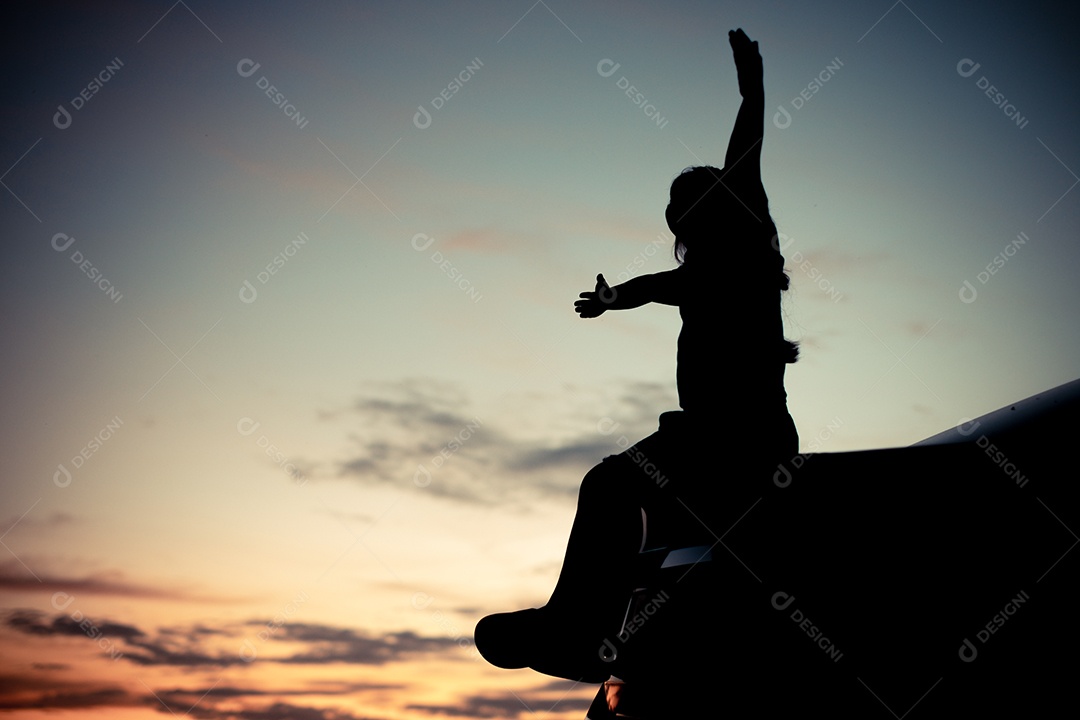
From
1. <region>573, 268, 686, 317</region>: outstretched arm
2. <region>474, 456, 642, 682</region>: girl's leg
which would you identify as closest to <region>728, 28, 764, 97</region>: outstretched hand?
<region>573, 268, 686, 317</region>: outstretched arm

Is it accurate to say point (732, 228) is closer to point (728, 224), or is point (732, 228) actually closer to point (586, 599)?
point (728, 224)

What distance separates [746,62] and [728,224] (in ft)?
1.91

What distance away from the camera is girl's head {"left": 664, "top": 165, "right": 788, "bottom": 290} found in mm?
3221

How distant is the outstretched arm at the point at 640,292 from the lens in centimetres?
327

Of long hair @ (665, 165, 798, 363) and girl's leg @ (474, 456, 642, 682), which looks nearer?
girl's leg @ (474, 456, 642, 682)

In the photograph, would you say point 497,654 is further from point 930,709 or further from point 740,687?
point 930,709

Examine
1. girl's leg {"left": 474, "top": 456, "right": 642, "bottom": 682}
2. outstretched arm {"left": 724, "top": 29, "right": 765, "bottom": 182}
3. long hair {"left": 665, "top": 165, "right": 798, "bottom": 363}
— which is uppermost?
outstretched arm {"left": 724, "top": 29, "right": 765, "bottom": 182}

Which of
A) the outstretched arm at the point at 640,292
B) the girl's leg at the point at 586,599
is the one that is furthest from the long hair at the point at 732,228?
the girl's leg at the point at 586,599

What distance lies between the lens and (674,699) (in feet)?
8.53

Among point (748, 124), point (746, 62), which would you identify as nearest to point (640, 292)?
point (748, 124)

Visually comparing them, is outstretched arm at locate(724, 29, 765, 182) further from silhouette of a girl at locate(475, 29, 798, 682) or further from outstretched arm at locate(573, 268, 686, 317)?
outstretched arm at locate(573, 268, 686, 317)

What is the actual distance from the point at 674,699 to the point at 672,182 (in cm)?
182

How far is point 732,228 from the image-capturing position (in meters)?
3.24

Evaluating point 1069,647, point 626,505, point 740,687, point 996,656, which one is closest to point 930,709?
point 996,656
